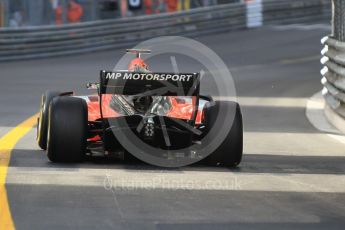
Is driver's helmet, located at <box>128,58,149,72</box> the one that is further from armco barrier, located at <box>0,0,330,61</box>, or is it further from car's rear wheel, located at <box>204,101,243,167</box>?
armco barrier, located at <box>0,0,330,61</box>

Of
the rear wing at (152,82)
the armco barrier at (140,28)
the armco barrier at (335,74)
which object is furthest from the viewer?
the armco barrier at (140,28)

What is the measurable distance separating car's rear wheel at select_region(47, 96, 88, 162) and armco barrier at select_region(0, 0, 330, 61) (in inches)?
630

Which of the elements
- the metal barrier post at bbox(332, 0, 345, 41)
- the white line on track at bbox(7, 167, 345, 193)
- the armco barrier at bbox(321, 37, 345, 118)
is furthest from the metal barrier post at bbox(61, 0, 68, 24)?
the white line on track at bbox(7, 167, 345, 193)

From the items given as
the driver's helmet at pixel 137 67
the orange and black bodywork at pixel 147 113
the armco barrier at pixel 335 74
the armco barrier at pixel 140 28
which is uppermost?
the driver's helmet at pixel 137 67

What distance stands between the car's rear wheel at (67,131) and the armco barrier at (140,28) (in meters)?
16.0

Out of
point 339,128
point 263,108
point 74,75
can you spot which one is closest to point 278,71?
point 74,75

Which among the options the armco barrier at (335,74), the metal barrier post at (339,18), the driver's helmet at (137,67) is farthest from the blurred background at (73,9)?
the driver's helmet at (137,67)

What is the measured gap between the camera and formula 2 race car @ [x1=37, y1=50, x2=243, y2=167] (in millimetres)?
8352

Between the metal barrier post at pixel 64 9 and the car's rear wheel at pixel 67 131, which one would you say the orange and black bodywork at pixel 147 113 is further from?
the metal barrier post at pixel 64 9

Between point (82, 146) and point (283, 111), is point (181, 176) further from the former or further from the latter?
point (283, 111)

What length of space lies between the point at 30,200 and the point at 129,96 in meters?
2.42

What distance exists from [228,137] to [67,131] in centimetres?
161

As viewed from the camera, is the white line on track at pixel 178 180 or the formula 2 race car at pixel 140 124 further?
the formula 2 race car at pixel 140 124

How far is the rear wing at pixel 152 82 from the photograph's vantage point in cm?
848
